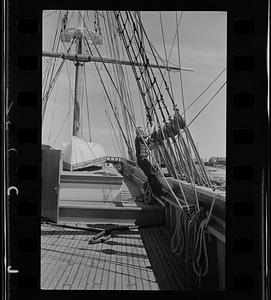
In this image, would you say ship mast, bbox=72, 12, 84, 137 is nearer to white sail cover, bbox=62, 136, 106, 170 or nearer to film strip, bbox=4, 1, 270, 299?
white sail cover, bbox=62, 136, 106, 170

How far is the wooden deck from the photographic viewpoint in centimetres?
194

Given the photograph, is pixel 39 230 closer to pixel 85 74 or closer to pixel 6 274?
pixel 6 274

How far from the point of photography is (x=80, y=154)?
3.15 metres

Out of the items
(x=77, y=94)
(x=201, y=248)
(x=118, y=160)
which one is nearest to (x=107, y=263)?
(x=201, y=248)

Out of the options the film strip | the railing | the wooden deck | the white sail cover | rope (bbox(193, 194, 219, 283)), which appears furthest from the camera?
the railing

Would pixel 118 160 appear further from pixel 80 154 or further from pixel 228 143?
pixel 228 143

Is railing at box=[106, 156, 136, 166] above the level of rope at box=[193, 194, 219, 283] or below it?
above

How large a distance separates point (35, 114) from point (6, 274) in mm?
691

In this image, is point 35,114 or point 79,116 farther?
point 79,116

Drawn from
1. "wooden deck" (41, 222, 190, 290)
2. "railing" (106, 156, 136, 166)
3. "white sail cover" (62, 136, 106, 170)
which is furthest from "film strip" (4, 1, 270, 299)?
"railing" (106, 156, 136, 166)

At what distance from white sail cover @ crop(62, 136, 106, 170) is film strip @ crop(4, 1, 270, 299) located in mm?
664

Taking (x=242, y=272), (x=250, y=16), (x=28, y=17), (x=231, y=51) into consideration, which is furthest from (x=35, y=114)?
(x=242, y=272)

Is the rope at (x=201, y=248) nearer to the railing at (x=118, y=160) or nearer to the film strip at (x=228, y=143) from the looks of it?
the film strip at (x=228, y=143)

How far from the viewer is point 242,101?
1740mm
